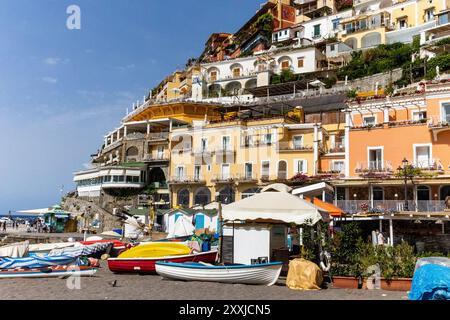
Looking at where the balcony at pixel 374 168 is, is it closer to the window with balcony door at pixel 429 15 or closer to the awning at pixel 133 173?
the awning at pixel 133 173

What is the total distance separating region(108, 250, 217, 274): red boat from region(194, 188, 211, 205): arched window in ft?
89.9

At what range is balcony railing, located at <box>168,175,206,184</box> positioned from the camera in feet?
140

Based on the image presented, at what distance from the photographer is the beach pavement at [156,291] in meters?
10.4

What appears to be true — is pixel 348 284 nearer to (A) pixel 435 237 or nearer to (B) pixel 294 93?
(A) pixel 435 237

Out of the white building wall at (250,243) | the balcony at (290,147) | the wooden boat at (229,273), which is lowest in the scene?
the wooden boat at (229,273)

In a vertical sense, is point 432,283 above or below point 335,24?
below

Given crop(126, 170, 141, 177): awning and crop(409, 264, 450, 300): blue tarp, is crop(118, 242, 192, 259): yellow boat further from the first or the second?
crop(126, 170, 141, 177): awning

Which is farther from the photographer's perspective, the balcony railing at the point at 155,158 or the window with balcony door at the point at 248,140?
the balcony railing at the point at 155,158

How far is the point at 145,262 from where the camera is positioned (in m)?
14.4

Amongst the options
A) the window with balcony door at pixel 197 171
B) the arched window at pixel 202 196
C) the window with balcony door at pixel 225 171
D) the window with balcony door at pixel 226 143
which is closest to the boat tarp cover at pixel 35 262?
the window with balcony door at pixel 225 171

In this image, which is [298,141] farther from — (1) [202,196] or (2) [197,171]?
(1) [202,196]

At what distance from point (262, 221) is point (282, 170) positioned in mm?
25264

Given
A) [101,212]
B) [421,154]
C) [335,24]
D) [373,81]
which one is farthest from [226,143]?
[335,24]

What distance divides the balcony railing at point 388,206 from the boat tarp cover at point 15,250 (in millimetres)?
17724
